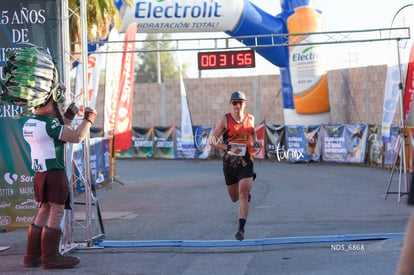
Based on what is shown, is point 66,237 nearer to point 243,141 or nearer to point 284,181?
point 243,141

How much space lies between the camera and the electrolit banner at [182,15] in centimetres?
2144

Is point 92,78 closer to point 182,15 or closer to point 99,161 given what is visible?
point 99,161

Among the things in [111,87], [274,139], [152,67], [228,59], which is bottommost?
[274,139]

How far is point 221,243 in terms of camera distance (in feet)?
29.7

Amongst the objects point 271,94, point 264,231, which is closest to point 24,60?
point 264,231

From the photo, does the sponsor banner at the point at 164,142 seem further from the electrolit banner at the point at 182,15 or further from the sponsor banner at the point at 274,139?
the electrolit banner at the point at 182,15

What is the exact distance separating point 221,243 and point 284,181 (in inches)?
404

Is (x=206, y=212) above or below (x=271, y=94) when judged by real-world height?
below

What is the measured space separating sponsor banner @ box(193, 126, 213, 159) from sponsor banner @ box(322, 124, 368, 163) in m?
5.41

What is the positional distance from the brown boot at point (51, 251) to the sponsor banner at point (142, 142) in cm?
2167

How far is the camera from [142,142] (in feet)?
97.9

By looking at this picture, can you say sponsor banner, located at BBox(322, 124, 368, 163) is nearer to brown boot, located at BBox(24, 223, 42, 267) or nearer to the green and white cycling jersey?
the green and white cycling jersey

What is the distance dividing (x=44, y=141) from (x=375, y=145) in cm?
1602

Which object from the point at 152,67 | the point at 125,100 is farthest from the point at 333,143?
the point at 152,67
